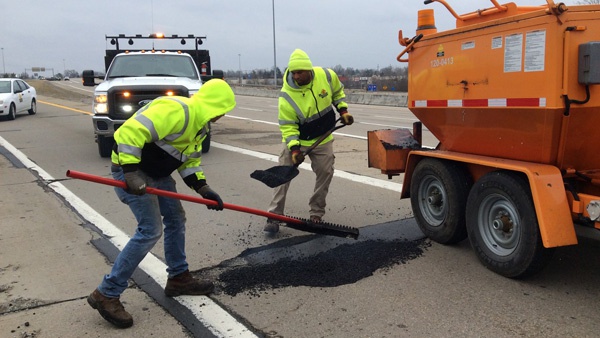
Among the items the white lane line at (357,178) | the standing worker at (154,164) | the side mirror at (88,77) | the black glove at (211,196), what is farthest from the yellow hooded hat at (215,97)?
the side mirror at (88,77)

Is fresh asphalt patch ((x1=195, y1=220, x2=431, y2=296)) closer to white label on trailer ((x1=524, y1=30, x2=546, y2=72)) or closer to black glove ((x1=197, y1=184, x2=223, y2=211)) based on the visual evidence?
black glove ((x1=197, y1=184, x2=223, y2=211))

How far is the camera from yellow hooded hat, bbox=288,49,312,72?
5227 mm

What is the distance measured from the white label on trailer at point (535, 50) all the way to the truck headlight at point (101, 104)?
8252 millimetres

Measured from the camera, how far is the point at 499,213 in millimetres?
4320

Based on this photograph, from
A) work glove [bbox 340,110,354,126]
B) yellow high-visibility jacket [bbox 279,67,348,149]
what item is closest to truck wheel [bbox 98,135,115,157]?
yellow high-visibility jacket [bbox 279,67,348,149]

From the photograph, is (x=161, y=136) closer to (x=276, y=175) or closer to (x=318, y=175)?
(x=276, y=175)

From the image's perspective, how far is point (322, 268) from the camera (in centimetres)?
453

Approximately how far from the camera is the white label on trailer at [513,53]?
12.9 ft

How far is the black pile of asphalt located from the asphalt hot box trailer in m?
0.57

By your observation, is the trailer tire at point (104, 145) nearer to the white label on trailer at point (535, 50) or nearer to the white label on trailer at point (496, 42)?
the white label on trailer at point (496, 42)

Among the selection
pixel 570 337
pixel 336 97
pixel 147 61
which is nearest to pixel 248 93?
pixel 147 61

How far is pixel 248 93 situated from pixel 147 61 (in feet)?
112

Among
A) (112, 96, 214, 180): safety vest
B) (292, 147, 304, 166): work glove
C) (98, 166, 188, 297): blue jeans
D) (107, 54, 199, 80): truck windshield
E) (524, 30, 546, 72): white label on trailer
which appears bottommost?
(98, 166, 188, 297): blue jeans

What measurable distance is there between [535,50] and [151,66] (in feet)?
29.5
